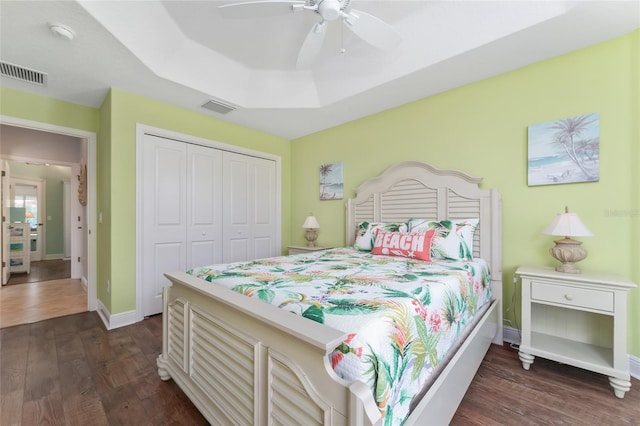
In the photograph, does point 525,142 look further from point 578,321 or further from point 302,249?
point 302,249

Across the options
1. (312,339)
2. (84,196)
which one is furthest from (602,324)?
(84,196)

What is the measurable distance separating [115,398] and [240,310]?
1251 mm

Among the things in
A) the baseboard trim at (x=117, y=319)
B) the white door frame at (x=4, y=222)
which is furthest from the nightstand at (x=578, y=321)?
the white door frame at (x=4, y=222)

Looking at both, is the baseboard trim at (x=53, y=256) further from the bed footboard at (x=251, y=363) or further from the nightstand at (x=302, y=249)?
the bed footboard at (x=251, y=363)

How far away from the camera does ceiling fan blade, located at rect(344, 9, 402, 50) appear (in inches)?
69.0

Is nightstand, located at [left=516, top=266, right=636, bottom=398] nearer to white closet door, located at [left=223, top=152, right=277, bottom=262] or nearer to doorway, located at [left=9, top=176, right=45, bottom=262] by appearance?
white closet door, located at [left=223, top=152, right=277, bottom=262]

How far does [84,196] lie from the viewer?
4102 millimetres

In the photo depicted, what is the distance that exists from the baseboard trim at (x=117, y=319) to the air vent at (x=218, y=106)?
7.94 ft

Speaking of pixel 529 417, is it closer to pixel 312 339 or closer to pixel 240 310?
pixel 312 339

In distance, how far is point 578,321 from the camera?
2.12m

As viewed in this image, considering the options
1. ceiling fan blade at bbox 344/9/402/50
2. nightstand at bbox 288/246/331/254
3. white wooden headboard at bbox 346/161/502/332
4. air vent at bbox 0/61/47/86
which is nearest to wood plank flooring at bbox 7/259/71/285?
air vent at bbox 0/61/47/86

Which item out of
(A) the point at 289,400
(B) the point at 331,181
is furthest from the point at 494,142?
(A) the point at 289,400

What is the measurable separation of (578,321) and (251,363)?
2515mm

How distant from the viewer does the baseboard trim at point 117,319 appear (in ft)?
8.82
